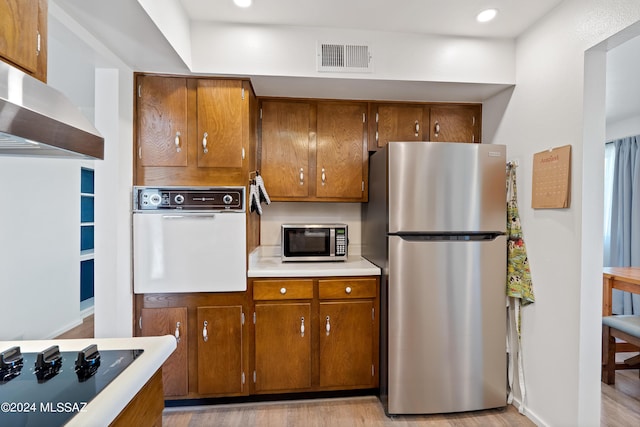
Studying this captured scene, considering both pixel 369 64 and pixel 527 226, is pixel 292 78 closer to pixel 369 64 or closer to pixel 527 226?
pixel 369 64

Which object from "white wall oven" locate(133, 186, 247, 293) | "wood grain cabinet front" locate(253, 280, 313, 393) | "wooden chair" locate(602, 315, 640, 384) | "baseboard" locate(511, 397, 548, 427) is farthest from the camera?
"wooden chair" locate(602, 315, 640, 384)

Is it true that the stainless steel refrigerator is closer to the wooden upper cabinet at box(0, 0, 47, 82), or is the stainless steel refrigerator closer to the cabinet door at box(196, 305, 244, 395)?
the cabinet door at box(196, 305, 244, 395)

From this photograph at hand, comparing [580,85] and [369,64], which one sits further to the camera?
[369,64]

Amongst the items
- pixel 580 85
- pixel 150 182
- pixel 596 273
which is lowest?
pixel 596 273

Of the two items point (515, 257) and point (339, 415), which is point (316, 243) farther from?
point (515, 257)

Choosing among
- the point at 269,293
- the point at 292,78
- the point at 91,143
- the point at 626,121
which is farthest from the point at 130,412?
the point at 626,121

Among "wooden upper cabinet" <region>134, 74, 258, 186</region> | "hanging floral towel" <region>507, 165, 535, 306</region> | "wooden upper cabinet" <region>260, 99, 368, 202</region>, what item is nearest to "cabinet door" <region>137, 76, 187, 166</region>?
"wooden upper cabinet" <region>134, 74, 258, 186</region>

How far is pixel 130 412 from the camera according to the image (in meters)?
0.82

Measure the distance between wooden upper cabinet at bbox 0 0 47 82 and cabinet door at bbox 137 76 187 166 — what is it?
45.9 inches

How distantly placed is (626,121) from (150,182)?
5.36m

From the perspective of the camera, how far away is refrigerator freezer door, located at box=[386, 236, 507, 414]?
2.08 metres

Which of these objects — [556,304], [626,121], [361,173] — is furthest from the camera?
[626,121]

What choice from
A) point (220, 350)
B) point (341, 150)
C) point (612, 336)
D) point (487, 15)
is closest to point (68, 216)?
point (220, 350)

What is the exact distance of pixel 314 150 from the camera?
2.58 meters
